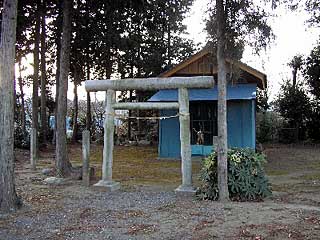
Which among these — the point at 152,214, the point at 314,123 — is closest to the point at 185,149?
the point at 152,214

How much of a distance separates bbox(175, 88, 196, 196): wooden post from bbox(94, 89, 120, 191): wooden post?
5.76 ft

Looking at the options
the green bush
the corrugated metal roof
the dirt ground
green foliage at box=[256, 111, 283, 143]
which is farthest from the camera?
green foliage at box=[256, 111, 283, 143]

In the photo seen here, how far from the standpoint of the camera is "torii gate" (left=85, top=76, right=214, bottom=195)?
945 centimetres

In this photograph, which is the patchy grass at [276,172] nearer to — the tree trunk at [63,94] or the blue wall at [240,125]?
the blue wall at [240,125]

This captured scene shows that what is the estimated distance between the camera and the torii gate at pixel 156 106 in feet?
31.0

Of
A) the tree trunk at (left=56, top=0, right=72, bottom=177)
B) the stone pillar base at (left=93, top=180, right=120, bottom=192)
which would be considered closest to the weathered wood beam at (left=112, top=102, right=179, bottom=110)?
the stone pillar base at (left=93, top=180, right=120, bottom=192)

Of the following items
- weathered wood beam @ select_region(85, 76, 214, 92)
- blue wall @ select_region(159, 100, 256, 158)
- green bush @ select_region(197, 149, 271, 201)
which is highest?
weathered wood beam @ select_region(85, 76, 214, 92)

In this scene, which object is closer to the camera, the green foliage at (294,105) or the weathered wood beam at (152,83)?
the weathered wood beam at (152,83)

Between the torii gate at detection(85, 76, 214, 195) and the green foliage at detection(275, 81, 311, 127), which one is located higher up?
the green foliage at detection(275, 81, 311, 127)

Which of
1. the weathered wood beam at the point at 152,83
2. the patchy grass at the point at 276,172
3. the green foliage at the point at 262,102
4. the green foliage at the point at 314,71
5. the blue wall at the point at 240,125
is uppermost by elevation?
the green foliage at the point at 314,71

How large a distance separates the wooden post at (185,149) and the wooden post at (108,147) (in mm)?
1756

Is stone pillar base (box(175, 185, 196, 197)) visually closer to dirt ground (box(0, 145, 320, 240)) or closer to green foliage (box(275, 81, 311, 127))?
dirt ground (box(0, 145, 320, 240))

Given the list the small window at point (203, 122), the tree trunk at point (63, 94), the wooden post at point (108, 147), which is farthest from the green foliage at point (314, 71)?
the wooden post at point (108, 147)

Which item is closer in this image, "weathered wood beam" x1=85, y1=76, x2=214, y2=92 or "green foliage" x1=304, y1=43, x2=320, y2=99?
"weathered wood beam" x1=85, y1=76, x2=214, y2=92
